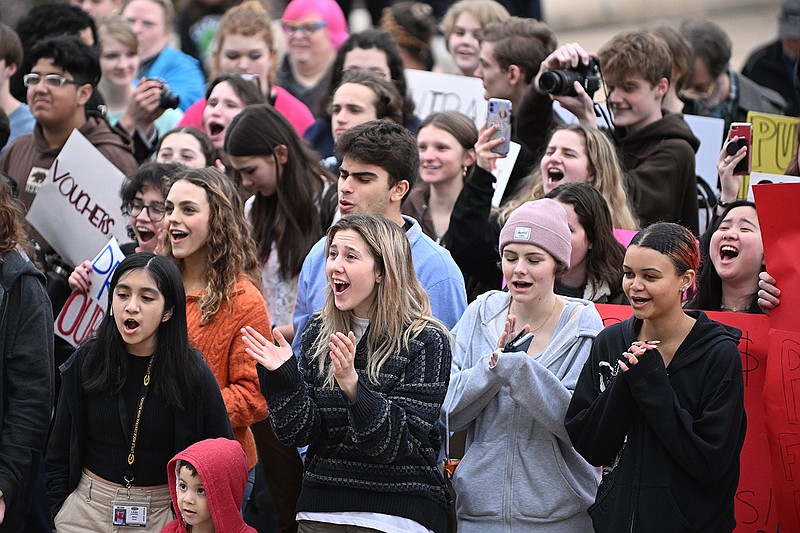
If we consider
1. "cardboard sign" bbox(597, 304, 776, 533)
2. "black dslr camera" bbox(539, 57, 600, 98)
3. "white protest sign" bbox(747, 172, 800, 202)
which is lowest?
"cardboard sign" bbox(597, 304, 776, 533)

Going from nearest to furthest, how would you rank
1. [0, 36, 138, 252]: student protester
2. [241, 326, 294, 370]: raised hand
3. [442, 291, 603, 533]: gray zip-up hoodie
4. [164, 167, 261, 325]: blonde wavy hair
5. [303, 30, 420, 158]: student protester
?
[241, 326, 294, 370]: raised hand → [442, 291, 603, 533]: gray zip-up hoodie → [164, 167, 261, 325]: blonde wavy hair → [0, 36, 138, 252]: student protester → [303, 30, 420, 158]: student protester

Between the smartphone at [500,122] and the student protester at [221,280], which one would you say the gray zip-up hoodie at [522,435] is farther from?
the smartphone at [500,122]

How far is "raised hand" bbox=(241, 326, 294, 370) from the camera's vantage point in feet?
16.0

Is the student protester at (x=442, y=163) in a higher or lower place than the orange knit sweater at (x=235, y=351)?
higher

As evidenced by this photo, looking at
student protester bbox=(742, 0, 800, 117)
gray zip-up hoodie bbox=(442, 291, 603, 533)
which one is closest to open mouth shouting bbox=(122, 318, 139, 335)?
gray zip-up hoodie bbox=(442, 291, 603, 533)

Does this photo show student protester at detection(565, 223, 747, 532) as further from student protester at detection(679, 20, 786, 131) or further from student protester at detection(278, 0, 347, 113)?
student protester at detection(278, 0, 347, 113)

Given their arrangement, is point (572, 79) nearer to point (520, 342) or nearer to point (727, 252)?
point (727, 252)

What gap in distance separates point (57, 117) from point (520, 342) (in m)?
3.56

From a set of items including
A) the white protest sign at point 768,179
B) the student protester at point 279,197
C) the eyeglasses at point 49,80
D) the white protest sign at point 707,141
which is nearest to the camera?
the white protest sign at point 768,179

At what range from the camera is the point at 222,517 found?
5.16 metres

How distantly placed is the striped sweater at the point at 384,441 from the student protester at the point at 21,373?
1176 millimetres

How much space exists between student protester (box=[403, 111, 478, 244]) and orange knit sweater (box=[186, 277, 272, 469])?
145 cm

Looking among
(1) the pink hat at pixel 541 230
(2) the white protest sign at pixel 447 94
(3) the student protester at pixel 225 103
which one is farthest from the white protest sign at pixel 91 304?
(2) the white protest sign at pixel 447 94

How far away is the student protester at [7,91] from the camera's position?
8.48 meters
